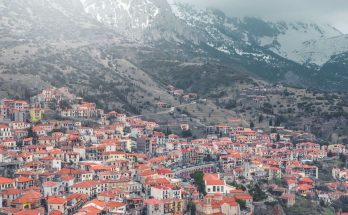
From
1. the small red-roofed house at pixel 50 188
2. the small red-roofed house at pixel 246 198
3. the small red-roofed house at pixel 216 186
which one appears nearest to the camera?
the small red-roofed house at pixel 50 188

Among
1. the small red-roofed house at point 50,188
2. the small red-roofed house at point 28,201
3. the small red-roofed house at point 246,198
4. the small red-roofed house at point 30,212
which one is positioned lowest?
the small red-roofed house at point 246,198

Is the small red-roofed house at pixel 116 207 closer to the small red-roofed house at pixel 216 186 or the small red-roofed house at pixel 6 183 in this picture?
the small red-roofed house at pixel 6 183

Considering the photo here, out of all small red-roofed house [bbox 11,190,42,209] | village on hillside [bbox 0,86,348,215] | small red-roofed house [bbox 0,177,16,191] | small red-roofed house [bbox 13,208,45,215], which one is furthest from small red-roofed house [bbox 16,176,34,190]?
small red-roofed house [bbox 13,208,45,215]

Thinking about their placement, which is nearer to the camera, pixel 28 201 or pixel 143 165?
pixel 28 201

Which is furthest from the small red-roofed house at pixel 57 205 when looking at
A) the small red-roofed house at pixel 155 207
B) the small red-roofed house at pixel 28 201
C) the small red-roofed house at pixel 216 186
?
the small red-roofed house at pixel 216 186

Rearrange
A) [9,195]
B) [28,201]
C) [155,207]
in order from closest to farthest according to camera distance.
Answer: [28,201]
[155,207]
[9,195]

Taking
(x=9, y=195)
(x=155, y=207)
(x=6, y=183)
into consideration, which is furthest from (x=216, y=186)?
(x=6, y=183)

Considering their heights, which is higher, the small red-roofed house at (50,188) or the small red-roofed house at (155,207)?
the small red-roofed house at (50,188)

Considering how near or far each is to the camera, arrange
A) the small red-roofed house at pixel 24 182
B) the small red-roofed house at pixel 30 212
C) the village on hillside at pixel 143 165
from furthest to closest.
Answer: the small red-roofed house at pixel 24 182, the village on hillside at pixel 143 165, the small red-roofed house at pixel 30 212

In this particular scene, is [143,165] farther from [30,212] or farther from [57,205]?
[30,212]
